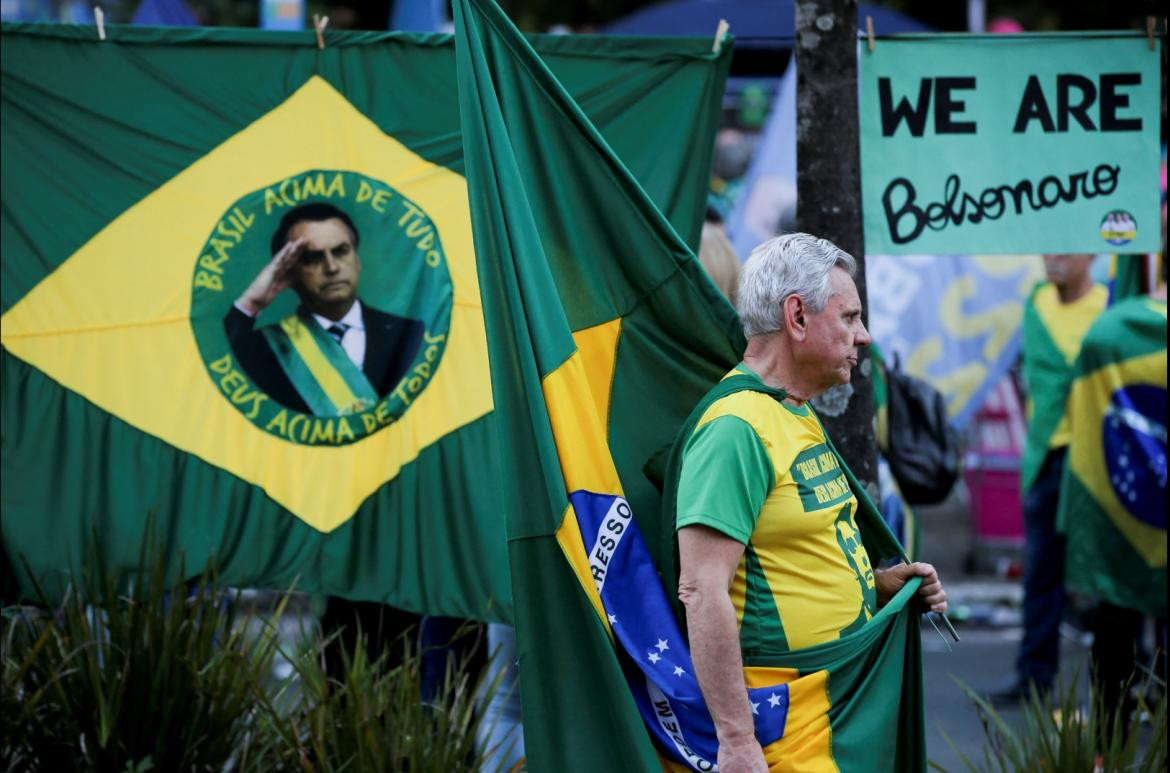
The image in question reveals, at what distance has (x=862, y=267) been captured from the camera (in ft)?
15.5

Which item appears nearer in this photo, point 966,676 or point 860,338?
point 860,338

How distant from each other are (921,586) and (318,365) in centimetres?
234

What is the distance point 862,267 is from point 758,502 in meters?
1.50

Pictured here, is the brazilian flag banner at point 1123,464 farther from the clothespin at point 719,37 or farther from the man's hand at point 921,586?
the man's hand at point 921,586

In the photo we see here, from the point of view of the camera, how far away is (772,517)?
3465 millimetres

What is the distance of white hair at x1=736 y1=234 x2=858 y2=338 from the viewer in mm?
3605

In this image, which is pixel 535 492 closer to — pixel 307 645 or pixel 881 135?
pixel 307 645

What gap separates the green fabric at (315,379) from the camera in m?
5.36

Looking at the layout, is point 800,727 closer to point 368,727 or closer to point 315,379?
point 368,727

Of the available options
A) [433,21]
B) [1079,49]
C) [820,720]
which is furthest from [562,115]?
[433,21]

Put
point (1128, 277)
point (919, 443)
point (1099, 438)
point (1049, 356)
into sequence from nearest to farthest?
1. point (919, 443)
2. point (1099, 438)
3. point (1128, 277)
4. point (1049, 356)

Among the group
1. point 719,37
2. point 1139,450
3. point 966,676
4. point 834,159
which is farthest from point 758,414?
point 966,676

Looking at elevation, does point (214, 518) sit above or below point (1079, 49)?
below

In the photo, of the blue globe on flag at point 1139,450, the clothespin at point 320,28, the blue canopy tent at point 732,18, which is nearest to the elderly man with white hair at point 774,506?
the clothespin at point 320,28
